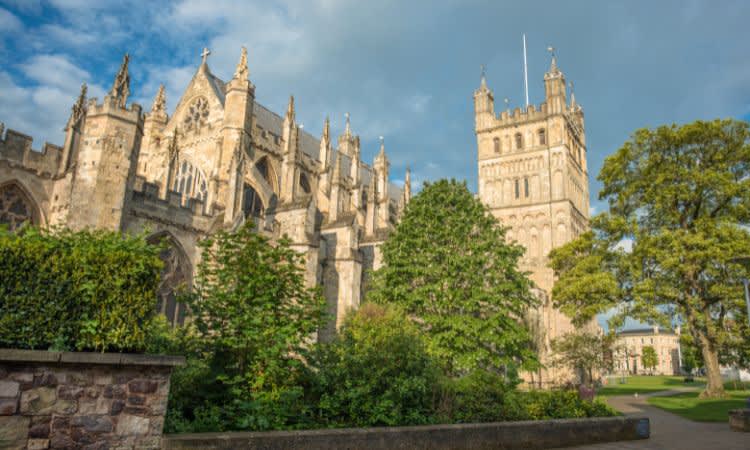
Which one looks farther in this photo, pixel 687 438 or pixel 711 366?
pixel 711 366

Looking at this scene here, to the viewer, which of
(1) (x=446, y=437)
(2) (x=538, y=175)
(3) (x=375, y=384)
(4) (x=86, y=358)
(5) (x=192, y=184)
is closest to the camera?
(4) (x=86, y=358)

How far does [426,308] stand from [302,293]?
459 inches

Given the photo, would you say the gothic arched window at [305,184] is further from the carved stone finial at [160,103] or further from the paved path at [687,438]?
the paved path at [687,438]

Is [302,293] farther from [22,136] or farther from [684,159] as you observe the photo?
[684,159]

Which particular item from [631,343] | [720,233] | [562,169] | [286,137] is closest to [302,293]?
[720,233]

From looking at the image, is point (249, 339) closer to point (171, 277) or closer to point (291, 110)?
point (171, 277)

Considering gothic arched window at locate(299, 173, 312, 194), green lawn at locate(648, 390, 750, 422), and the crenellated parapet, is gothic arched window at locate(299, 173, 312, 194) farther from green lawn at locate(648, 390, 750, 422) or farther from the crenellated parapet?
green lawn at locate(648, 390, 750, 422)

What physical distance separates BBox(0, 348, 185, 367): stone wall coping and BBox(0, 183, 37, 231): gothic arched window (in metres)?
15.5

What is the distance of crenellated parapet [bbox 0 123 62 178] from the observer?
18094 millimetres

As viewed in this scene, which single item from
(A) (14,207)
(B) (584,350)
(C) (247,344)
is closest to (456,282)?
(C) (247,344)

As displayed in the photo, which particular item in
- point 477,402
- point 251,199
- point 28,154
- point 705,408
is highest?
point 251,199

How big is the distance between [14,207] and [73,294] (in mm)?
16375

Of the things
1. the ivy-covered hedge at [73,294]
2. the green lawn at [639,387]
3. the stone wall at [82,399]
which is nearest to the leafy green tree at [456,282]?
the stone wall at [82,399]

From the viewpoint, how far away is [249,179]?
27875mm
